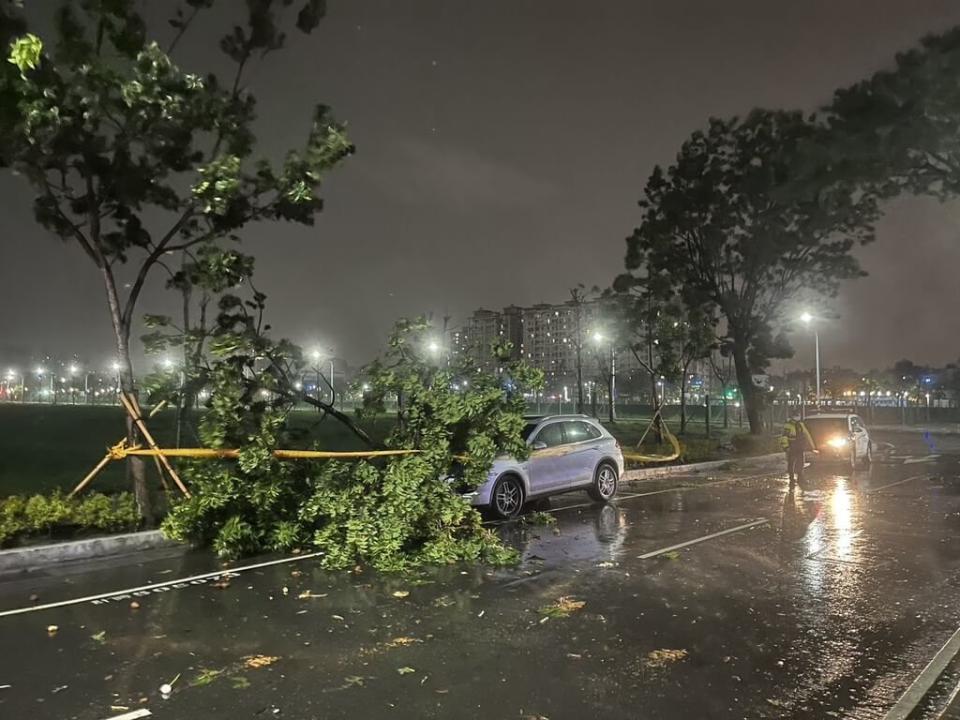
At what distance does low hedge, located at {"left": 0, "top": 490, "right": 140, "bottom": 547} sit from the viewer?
33.1ft

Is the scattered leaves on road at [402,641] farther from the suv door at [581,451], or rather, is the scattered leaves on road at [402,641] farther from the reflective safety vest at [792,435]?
the reflective safety vest at [792,435]

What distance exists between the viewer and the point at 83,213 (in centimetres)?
1190

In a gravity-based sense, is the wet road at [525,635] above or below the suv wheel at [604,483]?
below

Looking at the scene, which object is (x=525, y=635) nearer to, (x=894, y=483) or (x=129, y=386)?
(x=129, y=386)

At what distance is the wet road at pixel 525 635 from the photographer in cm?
520

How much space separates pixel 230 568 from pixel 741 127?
26.5m

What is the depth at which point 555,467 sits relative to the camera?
45.3 feet

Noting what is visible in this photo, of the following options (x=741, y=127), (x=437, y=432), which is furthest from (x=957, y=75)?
(x=437, y=432)

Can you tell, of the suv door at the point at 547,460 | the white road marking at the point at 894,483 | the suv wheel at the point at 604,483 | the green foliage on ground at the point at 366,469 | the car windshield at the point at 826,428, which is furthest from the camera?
the car windshield at the point at 826,428

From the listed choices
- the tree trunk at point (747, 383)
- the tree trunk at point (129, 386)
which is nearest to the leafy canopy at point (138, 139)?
the tree trunk at point (129, 386)

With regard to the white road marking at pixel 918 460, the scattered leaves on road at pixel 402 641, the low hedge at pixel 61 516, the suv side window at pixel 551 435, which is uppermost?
the suv side window at pixel 551 435

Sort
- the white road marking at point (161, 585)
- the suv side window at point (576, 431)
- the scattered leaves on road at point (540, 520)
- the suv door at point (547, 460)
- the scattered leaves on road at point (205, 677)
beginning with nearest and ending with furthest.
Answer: the scattered leaves on road at point (205, 677), the white road marking at point (161, 585), the scattered leaves on road at point (540, 520), the suv door at point (547, 460), the suv side window at point (576, 431)

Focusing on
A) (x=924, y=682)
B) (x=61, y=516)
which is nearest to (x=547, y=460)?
(x=61, y=516)

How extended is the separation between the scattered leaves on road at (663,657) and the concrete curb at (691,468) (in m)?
13.5
